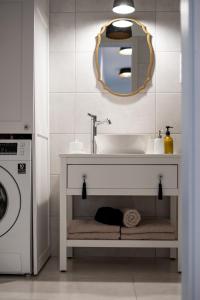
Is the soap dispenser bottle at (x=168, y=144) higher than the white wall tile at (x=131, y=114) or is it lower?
lower

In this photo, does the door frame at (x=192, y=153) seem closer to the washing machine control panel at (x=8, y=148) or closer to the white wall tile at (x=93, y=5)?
the washing machine control panel at (x=8, y=148)

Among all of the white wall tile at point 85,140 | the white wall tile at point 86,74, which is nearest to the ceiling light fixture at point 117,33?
the white wall tile at point 86,74

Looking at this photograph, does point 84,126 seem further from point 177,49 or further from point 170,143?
point 177,49

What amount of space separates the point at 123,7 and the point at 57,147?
123 cm

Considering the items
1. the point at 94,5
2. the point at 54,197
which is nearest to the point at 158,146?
the point at 54,197

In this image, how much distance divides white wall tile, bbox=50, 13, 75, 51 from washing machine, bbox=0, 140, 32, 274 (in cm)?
110

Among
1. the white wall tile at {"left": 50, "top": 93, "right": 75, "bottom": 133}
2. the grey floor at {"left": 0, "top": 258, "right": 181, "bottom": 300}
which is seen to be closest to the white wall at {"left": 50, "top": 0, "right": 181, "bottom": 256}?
the white wall tile at {"left": 50, "top": 93, "right": 75, "bottom": 133}

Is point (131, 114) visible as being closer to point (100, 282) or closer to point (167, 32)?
point (167, 32)

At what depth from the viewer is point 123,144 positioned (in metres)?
2.98

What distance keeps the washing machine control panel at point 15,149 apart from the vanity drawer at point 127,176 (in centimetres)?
39

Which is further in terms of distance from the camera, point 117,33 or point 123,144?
point 117,33

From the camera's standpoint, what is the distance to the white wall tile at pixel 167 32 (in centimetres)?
341

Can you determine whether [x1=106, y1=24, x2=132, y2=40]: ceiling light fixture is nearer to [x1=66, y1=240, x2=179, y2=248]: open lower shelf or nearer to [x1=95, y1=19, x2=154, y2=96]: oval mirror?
[x1=95, y1=19, x2=154, y2=96]: oval mirror

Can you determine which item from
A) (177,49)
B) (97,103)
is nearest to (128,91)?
(97,103)
